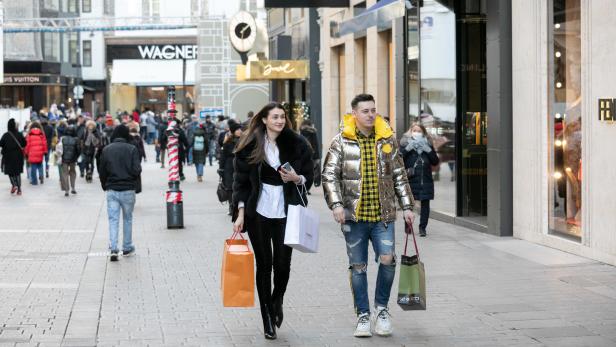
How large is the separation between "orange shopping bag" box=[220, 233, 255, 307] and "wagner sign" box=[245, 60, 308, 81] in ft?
77.8

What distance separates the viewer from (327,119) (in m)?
30.2

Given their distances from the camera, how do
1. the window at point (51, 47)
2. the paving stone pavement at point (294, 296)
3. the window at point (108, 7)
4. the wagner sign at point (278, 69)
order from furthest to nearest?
the window at point (108, 7)
the window at point (51, 47)
the wagner sign at point (278, 69)
the paving stone pavement at point (294, 296)

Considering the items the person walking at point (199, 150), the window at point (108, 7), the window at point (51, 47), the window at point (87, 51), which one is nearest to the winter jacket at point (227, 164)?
the person walking at point (199, 150)

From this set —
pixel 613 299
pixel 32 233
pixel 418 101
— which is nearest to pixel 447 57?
pixel 418 101

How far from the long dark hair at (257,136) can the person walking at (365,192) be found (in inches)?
20.4

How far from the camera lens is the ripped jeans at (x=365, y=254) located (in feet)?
27.8

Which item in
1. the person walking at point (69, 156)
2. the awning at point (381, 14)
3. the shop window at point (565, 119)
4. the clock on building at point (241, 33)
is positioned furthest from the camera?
the clock on building at point (241, 33)

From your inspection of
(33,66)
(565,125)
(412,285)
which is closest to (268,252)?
(412,285)

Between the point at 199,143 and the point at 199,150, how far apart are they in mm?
486

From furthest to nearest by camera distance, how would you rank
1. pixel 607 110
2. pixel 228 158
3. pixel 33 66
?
pixel 33 66, pixel 228 158, pixel 607 110

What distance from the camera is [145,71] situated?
2709 inches

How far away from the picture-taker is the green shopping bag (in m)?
8.31

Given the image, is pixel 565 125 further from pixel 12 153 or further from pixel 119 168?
pixel 12 153

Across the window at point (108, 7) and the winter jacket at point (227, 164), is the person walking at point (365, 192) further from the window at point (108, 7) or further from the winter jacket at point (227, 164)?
the window at point (108, 7)
